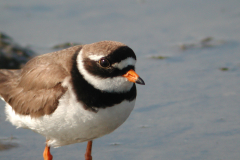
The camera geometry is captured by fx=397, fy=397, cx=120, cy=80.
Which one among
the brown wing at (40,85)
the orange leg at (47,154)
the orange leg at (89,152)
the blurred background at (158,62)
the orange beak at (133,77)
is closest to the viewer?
the orange beak at (133,77)

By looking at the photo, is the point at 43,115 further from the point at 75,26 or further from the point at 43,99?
the point at 75,26

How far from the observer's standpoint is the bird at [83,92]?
15.8ft

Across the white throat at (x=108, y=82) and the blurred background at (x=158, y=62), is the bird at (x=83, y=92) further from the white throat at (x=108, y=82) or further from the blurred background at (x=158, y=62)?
the blurred background at (x=158, y=62)

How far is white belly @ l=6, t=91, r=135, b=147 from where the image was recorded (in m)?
4.83

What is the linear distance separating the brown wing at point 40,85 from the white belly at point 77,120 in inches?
4.9

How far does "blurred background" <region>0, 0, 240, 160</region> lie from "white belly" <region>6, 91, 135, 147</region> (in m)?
0.99

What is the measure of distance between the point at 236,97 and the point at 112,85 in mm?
3281

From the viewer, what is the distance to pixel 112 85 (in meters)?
4.83

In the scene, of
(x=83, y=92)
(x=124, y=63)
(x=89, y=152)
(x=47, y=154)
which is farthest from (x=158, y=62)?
(x=83, y=92)

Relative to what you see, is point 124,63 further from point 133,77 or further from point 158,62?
point 158,62

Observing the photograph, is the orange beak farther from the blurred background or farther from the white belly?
the blurred background

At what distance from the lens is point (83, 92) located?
15.9 feet

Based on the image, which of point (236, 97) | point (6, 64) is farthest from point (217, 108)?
point (6, 64)

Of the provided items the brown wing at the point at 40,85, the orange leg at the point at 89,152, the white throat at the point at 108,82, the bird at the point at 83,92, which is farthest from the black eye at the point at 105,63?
the orange leg at the point at 89,152
